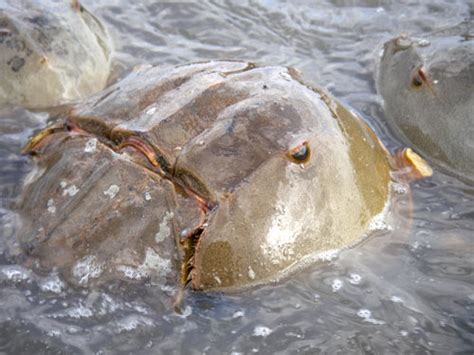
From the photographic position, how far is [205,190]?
2701 mm

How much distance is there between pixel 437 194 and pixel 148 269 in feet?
5.49

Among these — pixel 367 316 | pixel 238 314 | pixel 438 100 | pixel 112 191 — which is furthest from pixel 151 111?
pixel 438 100

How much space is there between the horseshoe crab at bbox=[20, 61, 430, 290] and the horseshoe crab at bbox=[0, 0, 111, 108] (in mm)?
1228

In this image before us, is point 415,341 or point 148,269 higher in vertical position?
point 148,269

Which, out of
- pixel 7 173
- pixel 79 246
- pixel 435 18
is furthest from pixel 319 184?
pixel 435 18

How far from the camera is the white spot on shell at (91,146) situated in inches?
114

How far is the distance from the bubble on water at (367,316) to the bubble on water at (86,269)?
108cm

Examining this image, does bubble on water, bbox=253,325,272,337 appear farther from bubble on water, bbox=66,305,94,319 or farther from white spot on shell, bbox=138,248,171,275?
bubble on water, bbox=66,305,94,319

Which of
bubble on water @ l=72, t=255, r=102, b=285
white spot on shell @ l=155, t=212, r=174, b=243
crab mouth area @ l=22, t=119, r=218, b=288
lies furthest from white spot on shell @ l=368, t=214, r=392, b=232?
bubble on water @ l=72, t=255, r=102, b=285

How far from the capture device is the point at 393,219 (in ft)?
10.5

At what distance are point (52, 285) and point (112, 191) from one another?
463mm

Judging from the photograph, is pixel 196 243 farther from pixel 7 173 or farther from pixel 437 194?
pixel 437 194

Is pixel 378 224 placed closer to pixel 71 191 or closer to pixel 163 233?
pixel 163 233

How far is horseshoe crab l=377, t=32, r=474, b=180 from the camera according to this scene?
3680 millimetres
